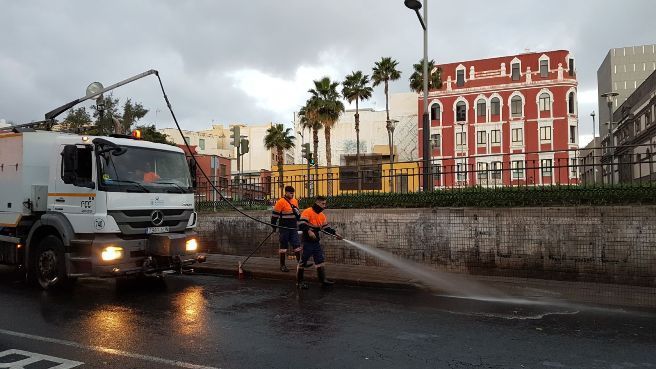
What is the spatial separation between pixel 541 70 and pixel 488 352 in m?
52.7

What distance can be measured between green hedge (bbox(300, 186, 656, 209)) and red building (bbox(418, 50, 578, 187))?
3970 cm

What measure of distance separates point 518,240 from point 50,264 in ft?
30.6

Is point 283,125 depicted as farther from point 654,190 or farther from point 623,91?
point 623,91

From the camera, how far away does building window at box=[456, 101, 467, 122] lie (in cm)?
5462

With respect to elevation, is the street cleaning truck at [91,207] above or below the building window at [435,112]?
below

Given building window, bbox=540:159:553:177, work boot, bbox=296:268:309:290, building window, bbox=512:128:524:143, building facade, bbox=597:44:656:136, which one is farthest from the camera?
building facade, bbox=597:44:656:136

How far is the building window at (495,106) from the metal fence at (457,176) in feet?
141

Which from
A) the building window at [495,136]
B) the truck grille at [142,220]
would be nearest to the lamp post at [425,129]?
the truck grille at [142,220]

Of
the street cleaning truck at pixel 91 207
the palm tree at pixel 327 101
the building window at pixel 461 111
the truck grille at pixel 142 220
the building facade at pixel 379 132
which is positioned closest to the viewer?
the street cleaning truck at pixel 91 207

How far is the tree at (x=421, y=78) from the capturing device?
46116 mm

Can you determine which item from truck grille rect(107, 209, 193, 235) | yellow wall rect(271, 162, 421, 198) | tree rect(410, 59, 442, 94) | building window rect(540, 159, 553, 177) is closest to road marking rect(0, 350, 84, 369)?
truck grille rect(107, 209, 193, 235)

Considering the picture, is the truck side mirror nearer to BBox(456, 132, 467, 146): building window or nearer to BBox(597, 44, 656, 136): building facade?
BBox(456, 132, 467, 146): building window

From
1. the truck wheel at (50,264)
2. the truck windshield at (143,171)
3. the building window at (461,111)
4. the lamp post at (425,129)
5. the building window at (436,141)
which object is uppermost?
the building window at (461,111)

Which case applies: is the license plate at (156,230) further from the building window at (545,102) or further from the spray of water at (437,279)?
the building window at (545,102)
